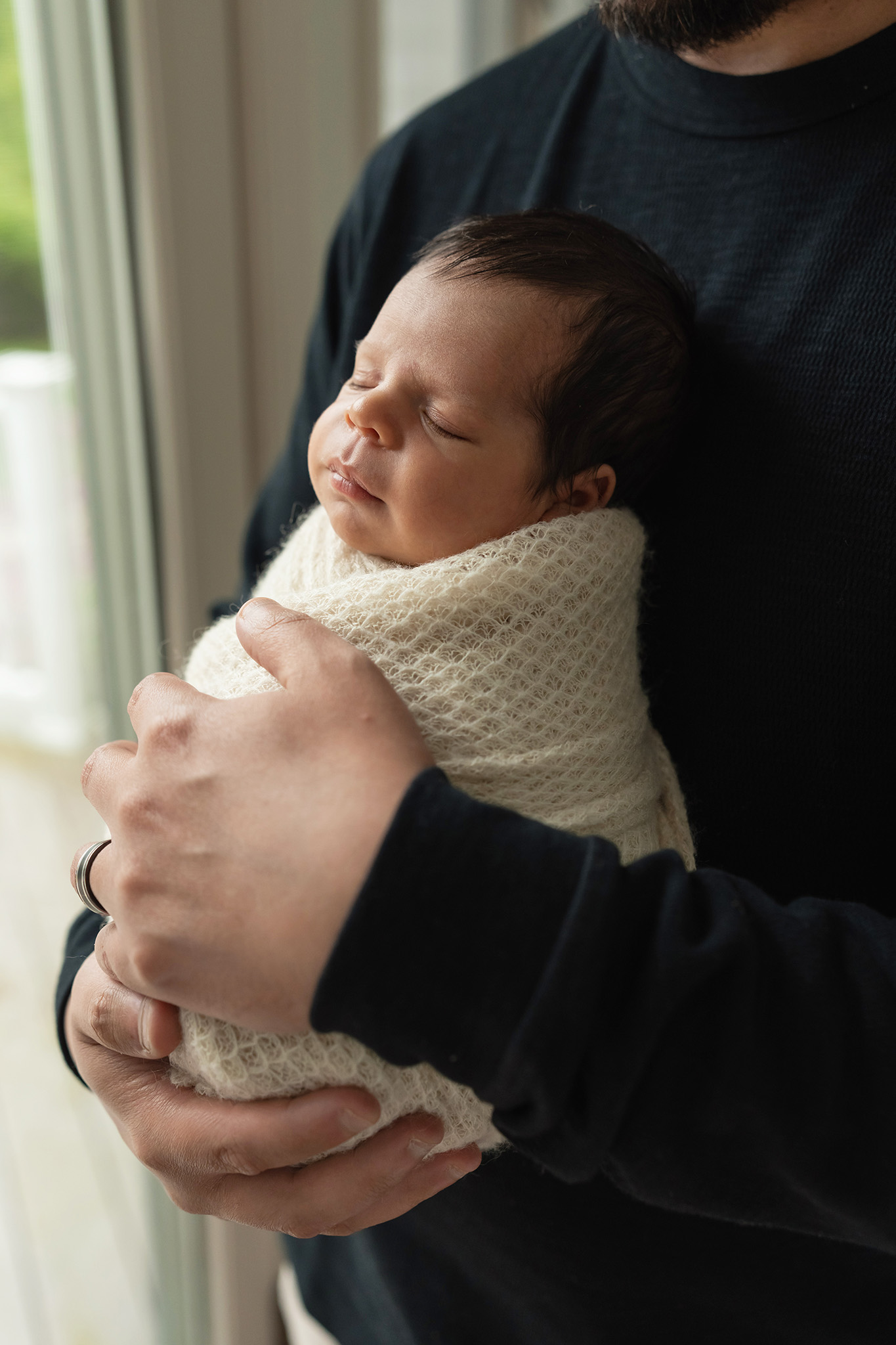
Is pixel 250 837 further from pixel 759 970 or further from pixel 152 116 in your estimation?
pixel 152 116

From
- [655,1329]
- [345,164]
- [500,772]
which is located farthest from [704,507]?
[345,164]

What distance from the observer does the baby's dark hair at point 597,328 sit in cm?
80

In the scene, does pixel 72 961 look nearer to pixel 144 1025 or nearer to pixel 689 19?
pixel 144 1025

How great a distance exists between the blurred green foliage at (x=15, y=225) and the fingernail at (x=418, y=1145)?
0.97 m

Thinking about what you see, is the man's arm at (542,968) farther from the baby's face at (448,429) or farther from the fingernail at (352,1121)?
the baby's face at (448,429)

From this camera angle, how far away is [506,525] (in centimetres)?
81

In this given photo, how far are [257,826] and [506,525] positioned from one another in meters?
0.37

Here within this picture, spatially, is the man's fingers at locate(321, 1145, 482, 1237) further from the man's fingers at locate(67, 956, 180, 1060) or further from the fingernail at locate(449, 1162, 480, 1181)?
the man's fingers at locate(67, 956, 180, 1060)

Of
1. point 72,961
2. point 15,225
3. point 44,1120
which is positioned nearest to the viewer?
point 72,961

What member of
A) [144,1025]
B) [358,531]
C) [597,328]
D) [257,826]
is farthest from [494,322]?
[144,1025]

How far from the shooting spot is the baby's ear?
0.83 m

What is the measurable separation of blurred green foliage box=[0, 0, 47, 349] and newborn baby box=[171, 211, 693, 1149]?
52 centimetres

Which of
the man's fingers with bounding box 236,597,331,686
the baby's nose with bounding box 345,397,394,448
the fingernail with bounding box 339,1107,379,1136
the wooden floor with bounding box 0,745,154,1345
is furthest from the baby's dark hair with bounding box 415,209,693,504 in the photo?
the wooden floor with bounding box 0,745,154,1345

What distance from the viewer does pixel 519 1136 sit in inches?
21.7
